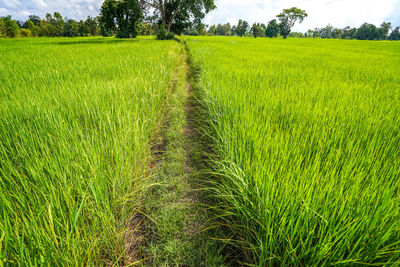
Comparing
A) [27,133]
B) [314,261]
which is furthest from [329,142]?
[27,133]

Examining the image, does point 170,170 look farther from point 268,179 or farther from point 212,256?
point 268,179

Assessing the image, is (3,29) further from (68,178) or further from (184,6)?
(68,178)

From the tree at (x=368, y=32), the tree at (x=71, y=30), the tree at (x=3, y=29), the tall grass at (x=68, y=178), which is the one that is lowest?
the tall grass at (x=68, y=178)

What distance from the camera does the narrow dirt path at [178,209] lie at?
2.91 feet

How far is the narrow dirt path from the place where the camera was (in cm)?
89

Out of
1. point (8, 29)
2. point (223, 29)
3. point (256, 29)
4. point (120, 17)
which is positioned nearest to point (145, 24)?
point (120, 17)

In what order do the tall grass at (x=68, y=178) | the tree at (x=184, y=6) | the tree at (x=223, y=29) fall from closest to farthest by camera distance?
1. the tall grass at (x=68, y=178)
2. the tree at (x=184, y=6)
3. the tree at (x=223, y=29)

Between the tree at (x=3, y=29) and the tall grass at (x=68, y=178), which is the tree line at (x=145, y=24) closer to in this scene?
the tree at (x=3, y=29)

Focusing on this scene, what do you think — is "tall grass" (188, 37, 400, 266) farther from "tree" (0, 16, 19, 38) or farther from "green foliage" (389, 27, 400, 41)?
"green foliage" (389, 27, 400, 41)

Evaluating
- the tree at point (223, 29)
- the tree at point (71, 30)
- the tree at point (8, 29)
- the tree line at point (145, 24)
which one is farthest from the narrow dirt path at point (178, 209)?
the tree at point (223, 29)

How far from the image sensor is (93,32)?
46625 millimetres

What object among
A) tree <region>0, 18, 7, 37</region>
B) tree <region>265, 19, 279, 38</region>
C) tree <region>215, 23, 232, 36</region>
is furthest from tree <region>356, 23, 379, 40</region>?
tree <region>0, 18, 7, 37</region>

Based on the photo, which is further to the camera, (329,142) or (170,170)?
(170,170)

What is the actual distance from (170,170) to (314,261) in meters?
1.12
